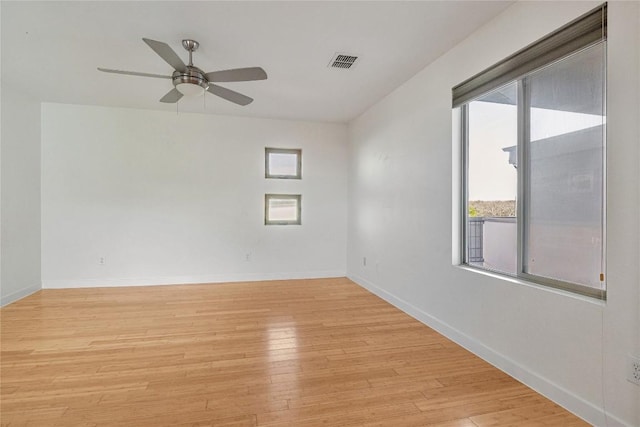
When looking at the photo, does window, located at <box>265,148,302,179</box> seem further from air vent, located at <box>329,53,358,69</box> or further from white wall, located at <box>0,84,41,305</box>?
white wall, located at <box>0,84,41,305</box>

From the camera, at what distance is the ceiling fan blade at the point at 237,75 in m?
2.64

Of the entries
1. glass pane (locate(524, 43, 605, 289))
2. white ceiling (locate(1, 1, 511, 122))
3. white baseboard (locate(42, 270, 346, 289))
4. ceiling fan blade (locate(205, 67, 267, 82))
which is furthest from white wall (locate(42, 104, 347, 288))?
glass pane (locate(524, 43, 605, 289))

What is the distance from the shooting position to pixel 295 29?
2.62m

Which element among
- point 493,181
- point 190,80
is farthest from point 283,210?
point 493,181

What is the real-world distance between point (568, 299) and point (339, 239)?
3.99 meters

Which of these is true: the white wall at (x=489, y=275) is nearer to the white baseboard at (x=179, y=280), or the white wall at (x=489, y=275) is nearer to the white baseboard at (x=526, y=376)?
the white baseboard at (x=526, y=376)

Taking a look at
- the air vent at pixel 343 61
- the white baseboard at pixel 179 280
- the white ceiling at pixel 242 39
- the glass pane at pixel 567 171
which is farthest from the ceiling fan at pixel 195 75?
the white baseboard at pixel 179 280

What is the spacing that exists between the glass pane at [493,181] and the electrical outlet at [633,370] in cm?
89

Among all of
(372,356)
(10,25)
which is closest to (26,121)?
(10,25)

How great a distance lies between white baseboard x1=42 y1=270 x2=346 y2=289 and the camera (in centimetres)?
473

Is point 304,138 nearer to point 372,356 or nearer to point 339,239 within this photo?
point 339,239

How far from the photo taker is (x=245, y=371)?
7.60 feet

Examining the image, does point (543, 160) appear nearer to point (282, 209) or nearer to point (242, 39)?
point (242, 39)

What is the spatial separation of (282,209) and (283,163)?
79 centimetres
